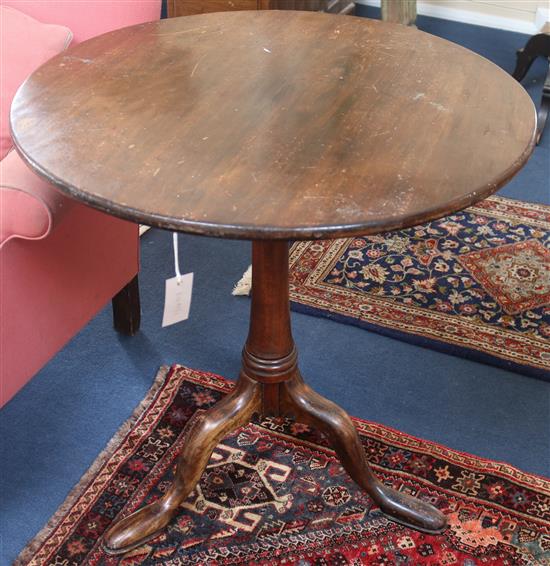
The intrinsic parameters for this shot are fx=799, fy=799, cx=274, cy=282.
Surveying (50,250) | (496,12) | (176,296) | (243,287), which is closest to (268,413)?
(176,296)

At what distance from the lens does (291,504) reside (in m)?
1.46

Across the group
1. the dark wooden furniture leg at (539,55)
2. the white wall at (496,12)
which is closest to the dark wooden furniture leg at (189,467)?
the dark wooden furniture leg at (539,55)

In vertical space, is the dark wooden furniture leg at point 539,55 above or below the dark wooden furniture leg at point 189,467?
above

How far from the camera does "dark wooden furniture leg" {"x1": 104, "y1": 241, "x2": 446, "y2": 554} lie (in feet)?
4.38

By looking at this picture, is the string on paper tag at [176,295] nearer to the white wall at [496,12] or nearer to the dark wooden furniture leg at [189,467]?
the dark wooden furniture leg at [189,467]

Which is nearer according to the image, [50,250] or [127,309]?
[50,250]

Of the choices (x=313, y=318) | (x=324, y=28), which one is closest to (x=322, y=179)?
(x=324, y=28)

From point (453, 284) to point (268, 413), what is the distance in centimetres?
83

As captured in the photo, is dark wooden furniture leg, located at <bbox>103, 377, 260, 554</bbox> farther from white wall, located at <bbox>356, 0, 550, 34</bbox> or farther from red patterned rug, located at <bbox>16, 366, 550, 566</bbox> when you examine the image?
white wall, located at <bbox>356, 0, 550, 34</bbox>

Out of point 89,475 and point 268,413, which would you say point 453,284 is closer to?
point 268,413

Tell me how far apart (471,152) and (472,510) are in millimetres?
708

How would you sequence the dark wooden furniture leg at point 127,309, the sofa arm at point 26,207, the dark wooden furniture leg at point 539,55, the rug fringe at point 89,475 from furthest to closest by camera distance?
1. the dark wooden furniture leg at point 539,55
2. the dark wooden furniture leg at point 127,309
3. the rug fringe at point 89,475
4. the sofa arm at point 26,207

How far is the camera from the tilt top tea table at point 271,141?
0.96 meters

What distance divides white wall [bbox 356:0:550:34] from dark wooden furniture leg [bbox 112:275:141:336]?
2.47m
